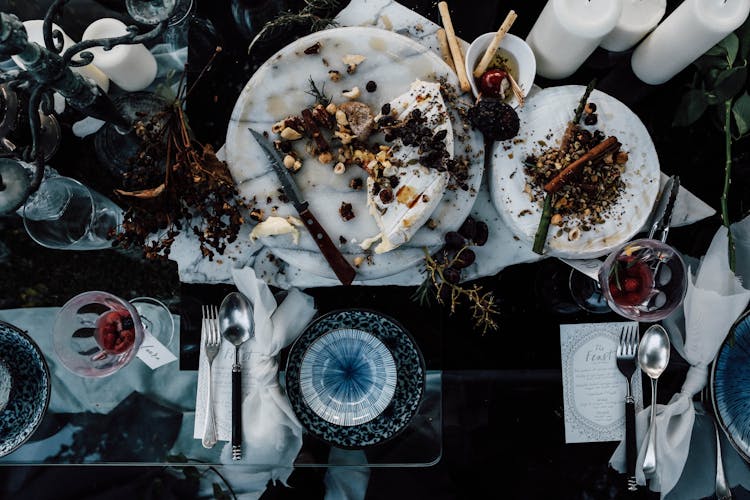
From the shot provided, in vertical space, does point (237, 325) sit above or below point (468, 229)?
below

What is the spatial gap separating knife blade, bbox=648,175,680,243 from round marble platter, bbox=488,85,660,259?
2 centimetres

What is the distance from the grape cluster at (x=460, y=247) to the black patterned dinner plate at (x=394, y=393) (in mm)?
123

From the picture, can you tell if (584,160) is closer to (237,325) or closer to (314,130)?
(314,130)

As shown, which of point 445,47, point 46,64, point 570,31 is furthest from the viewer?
point 445,47

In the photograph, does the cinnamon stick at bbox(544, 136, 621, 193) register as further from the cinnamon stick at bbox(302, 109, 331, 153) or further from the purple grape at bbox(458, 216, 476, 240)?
the cinnamon stick at bbox(302, 109, 331, 153)

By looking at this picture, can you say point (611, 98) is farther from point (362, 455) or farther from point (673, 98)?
point (362, 455)

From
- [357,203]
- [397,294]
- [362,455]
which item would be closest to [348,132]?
[357,203]

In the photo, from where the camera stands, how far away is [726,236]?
0.96 metres

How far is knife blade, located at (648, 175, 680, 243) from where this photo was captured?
903mm

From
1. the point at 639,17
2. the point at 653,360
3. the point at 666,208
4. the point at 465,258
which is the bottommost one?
the point at 653,360

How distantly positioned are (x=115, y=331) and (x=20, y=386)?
207 millimetres

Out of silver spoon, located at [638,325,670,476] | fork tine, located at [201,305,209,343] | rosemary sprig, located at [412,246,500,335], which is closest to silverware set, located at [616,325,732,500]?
silver spoon, located at [638,325,670,476]

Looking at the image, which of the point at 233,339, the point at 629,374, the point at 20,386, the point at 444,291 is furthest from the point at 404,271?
the point at 20,386

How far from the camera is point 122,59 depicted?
2.89ft
